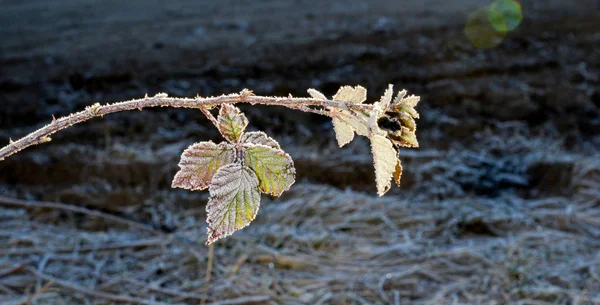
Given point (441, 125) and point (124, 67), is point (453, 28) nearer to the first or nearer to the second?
point (441, 125)

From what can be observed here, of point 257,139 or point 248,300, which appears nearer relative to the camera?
point 257,139

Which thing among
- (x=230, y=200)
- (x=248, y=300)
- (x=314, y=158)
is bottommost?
(x=248, y=300)

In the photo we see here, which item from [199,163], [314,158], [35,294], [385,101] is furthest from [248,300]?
[385,101]

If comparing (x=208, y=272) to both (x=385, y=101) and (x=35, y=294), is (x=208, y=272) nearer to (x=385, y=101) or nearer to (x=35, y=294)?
(x=35, y=294)

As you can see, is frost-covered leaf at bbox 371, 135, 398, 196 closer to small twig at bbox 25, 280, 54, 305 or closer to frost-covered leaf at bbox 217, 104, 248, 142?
frost-covered leaf at bbox 217, 104, 248, 142

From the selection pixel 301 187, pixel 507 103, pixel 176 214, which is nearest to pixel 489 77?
pixel 507 103

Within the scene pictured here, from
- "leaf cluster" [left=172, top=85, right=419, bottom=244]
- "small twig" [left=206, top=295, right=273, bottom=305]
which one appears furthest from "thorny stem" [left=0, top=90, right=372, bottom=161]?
"small twig" [left=206, top=295, right=273, bottom=305]
